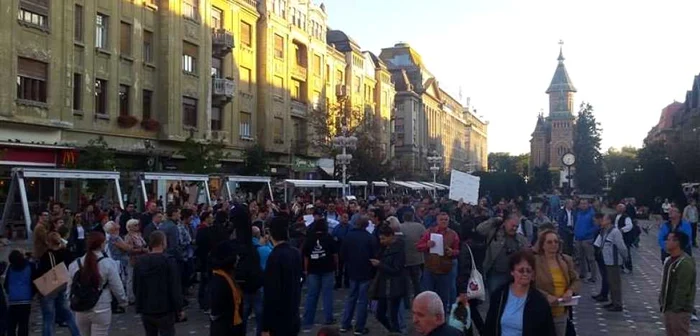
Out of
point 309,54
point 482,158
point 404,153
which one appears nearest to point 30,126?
point 309,54

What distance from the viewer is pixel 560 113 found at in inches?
6107

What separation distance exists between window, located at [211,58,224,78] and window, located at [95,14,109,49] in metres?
8.80

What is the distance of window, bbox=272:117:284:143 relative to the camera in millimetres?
46041

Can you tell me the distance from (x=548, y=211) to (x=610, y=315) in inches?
694

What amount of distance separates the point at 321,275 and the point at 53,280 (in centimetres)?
401

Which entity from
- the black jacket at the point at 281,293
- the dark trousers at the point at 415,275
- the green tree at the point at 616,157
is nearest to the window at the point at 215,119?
the dark trousers at the point at 415,275

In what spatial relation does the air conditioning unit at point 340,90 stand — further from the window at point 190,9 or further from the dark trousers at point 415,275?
the dark trousers at point 415,275

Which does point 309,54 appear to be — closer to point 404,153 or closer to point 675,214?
point 404,153

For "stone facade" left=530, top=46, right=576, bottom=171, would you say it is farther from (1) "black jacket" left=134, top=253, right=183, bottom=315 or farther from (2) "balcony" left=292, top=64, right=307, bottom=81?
(1) "black jacket" left=134, top=253, right=183, bottom=315

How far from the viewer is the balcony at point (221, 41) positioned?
124 ft

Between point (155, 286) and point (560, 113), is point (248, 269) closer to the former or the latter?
point (155, 286)

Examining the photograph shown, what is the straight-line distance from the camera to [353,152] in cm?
4553

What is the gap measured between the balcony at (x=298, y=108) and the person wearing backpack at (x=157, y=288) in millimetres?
41331

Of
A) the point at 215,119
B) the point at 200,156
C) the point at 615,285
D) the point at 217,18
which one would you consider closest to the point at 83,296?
the point at 615,285
